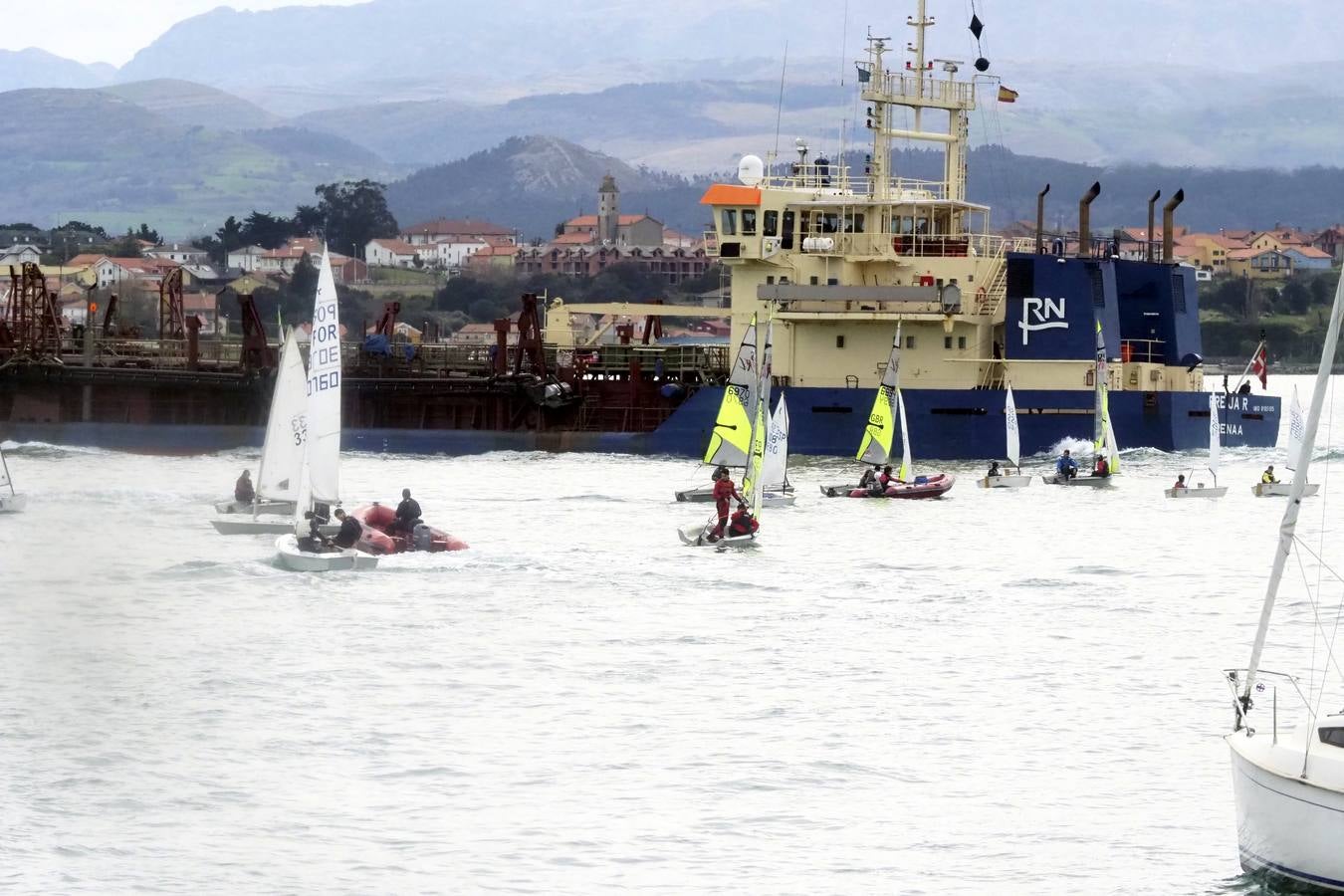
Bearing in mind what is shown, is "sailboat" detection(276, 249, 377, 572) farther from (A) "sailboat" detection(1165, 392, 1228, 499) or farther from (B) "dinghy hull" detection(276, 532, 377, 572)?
(A) "sailboat" detection(1165, 392, 1228, 499)

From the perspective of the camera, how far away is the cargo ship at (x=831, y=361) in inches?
2776

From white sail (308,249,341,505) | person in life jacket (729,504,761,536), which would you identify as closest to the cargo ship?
person in life jacket (729,504,761,536)

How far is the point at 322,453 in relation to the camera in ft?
136

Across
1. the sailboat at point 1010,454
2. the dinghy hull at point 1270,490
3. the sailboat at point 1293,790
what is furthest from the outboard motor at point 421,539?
the dinghy hull at point 1270,490

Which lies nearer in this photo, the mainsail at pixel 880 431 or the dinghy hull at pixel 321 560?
the dinghy hull at pixel 321 560

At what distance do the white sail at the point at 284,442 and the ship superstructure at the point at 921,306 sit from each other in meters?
24.7

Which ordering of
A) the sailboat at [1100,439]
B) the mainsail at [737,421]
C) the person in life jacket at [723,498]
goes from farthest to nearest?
the sailboat at [1100,439], the mainsail at [737,421], the person in life jacket at [723,498]

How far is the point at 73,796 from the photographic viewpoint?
77.8ft

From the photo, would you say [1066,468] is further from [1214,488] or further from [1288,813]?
[1288,813]

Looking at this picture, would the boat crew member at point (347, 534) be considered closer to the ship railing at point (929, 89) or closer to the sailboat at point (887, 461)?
the sailboat at point (887, 461)

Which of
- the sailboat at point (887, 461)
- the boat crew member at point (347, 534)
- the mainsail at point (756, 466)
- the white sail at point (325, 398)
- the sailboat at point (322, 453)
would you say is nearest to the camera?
the sailboat at point (322, 453)

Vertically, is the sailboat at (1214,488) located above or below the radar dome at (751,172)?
below

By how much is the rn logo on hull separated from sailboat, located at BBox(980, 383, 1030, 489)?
7.45 feet

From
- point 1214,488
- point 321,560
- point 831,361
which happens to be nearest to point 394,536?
point 321,560
